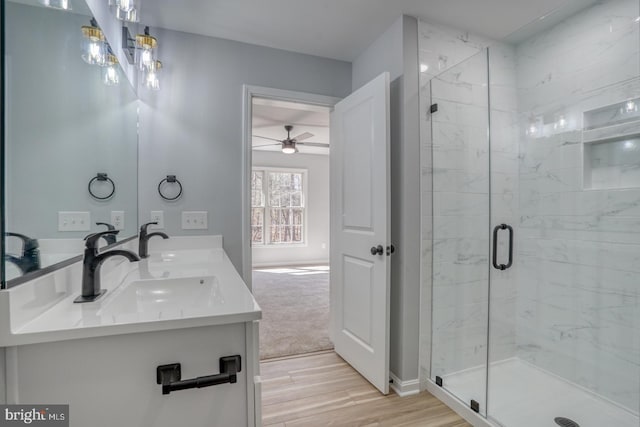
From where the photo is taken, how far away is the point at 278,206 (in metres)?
6.80

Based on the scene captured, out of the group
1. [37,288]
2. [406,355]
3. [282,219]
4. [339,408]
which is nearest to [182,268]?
[37,288]

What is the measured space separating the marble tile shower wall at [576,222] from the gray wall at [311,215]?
4.84 m

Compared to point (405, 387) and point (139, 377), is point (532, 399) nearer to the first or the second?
point (405, 387)

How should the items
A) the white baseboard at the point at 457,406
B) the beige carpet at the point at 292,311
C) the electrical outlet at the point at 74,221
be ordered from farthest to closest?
the beige carpet at the point at 292,311 < the white baseboard at the point at 457,406 < the electrical outlet at the point at 74,221

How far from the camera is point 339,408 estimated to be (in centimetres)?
190

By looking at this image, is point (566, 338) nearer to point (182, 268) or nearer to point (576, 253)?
point (576, 253)

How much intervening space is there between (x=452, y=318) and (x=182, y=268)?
1818 millimetres

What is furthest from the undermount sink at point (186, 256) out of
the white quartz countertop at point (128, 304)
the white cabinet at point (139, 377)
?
the white cabinet at point (139, 377)

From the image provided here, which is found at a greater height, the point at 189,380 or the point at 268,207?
the point at 268,207

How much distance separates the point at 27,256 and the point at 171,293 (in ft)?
1.75

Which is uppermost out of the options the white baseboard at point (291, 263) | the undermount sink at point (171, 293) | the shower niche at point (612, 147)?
the shower niche at point (612, 147)

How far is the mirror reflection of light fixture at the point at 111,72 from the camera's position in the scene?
153 cm

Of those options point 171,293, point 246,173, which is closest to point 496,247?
point 246,173

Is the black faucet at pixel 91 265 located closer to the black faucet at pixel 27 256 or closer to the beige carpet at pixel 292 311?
the black faucet at pixel 27 256
